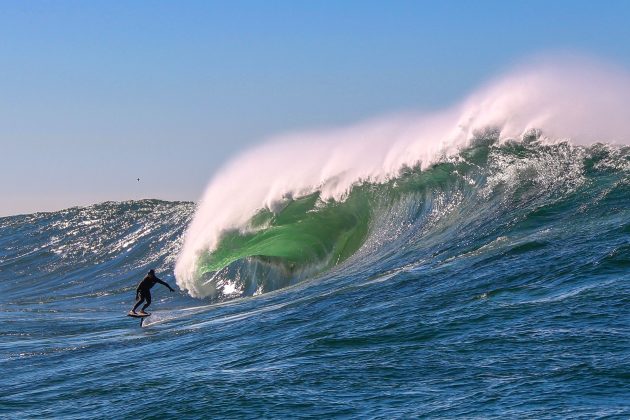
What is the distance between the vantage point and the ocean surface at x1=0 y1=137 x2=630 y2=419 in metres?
8.17

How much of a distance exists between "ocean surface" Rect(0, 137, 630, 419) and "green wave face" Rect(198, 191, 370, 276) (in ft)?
0.21

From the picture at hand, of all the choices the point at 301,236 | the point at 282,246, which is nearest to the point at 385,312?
the point at 282,246

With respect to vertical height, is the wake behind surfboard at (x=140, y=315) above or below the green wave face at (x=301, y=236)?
below

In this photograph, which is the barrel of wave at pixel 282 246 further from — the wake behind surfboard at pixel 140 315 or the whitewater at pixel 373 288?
the wake behind surfboard at pixel 140 315

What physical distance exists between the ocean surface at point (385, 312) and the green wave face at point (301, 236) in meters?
0.06

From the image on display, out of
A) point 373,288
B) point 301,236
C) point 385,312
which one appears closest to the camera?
point 385,312

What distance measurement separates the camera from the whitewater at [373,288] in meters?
8.37

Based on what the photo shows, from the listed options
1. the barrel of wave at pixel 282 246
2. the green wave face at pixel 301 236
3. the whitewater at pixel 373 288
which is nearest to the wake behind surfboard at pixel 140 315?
the whitewater at pixel 373 288

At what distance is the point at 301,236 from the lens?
22.1 metres

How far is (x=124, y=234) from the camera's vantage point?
33.4m

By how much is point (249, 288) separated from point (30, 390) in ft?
31.1

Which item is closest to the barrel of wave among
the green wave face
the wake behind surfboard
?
the green wave face

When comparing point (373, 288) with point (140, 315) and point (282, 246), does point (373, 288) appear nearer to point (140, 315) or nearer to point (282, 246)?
point (140, 315)

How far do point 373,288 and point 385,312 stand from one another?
2.25m
